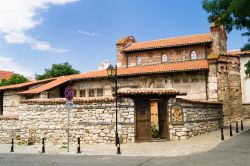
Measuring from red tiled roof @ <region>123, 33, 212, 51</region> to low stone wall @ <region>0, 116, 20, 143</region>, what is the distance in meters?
14.0

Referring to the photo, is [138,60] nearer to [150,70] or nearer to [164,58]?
[164,58]

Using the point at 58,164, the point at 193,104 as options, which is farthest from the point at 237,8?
the point at 58,164

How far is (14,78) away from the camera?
42344 millimetres

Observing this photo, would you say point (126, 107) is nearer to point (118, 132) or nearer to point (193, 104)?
point (118, 132)

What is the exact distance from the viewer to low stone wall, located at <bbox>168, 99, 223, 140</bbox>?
17188 mm

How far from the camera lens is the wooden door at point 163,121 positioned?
1722cm

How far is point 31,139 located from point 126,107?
698cm

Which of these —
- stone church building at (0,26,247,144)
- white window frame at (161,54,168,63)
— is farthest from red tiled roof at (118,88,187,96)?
white window frame at (161,54,168,63)

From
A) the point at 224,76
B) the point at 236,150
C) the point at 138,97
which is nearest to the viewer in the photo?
the point at 236,150

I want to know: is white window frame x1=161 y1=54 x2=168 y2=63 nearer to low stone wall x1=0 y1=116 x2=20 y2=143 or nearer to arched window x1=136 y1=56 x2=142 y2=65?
arched window x1=136 y1=56 x2=142 y2=65

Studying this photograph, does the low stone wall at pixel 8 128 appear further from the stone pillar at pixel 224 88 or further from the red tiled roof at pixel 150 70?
the stone pillar at pixel 224 88

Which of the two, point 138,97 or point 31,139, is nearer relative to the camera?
point 138,97

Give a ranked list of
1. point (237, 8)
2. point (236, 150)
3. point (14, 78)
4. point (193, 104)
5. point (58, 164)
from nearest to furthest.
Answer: point (58, 164) < point (236, 150) < point (237, 8) < point (193, 104) < point (14, 78)

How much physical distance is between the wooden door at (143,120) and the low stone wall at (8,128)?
9.13m
